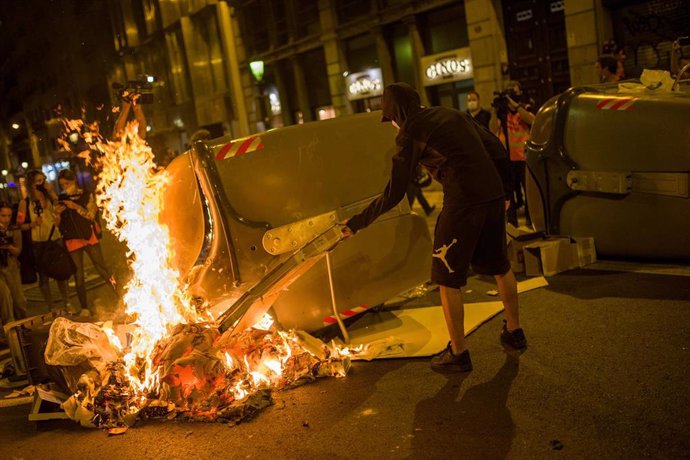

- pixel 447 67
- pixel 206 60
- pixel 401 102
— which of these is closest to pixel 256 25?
pixel 206 60

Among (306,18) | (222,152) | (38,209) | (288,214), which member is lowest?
(288,214)

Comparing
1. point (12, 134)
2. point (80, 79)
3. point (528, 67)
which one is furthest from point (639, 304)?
point (12, 134)

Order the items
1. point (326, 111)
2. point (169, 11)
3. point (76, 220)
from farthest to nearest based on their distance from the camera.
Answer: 1. point (169, 11)
2. point (326, 111)
3. point (76, 220)

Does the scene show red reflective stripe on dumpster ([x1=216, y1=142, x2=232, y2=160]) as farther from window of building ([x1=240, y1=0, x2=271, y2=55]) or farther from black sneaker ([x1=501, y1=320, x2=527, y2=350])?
window of building ([x1=240, y1=0, x2=271, y2=55])

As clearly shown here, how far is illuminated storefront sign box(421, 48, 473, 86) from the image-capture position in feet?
57.7

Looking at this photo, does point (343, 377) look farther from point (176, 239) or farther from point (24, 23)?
point (24, 23)

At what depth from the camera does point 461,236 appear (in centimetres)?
430

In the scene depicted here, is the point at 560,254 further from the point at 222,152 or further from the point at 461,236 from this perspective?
the point at 222,152

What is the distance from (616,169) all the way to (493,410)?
2998 millimetres

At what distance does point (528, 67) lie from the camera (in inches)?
640

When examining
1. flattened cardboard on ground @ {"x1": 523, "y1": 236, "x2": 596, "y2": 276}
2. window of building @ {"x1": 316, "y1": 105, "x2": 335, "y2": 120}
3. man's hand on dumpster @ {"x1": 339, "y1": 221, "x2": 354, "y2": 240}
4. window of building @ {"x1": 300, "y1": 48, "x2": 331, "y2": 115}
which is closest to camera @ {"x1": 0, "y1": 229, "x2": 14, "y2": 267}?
man's hand on dumpster @ {"x1": 339, "y1": 221, "x2": 354, "y2": 240}

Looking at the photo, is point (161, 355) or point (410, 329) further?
point (410, 329)

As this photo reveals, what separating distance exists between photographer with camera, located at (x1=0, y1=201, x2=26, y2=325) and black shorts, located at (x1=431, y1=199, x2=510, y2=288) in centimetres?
529

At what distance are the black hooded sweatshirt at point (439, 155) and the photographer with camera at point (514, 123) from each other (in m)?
4.37
